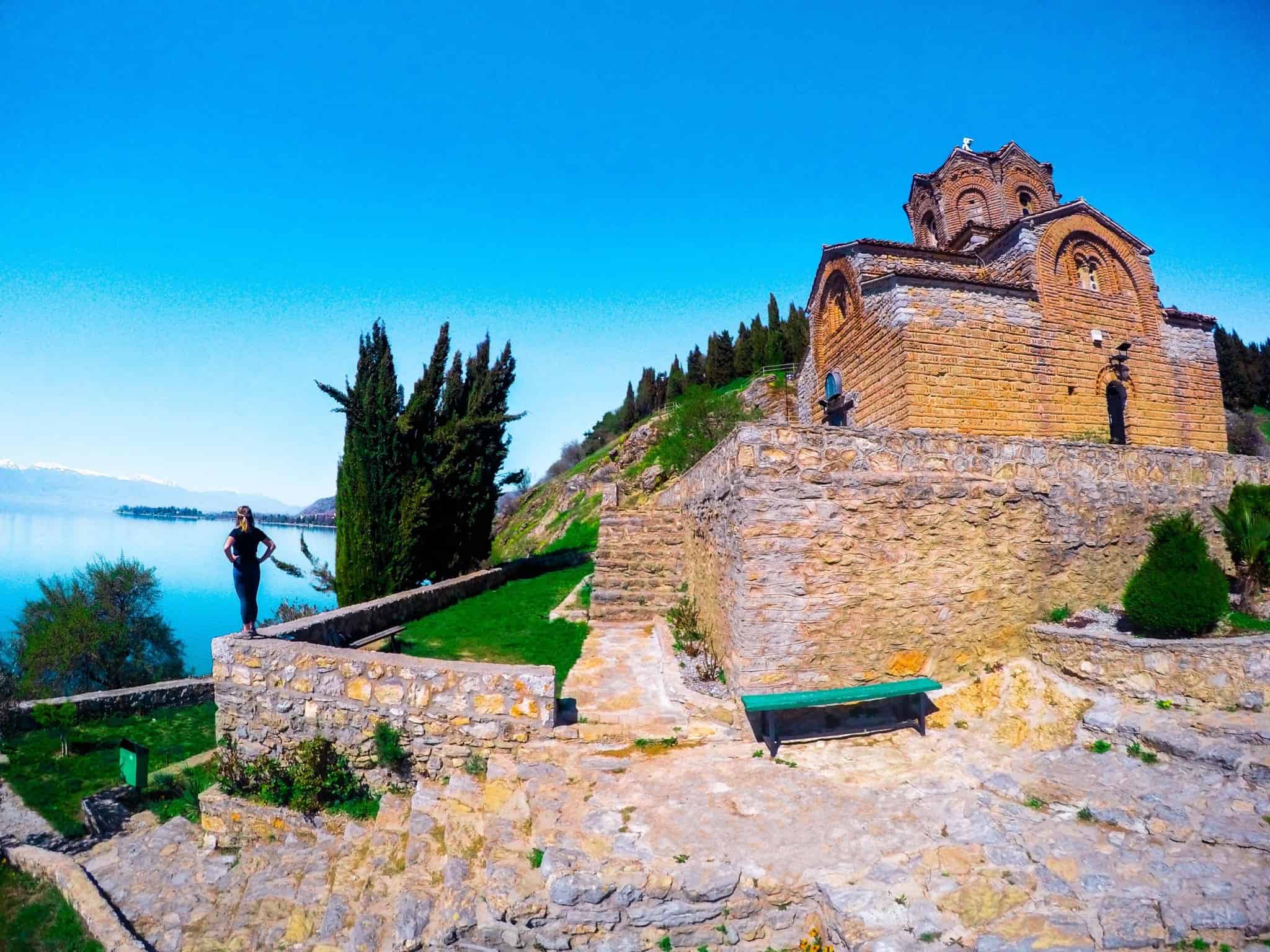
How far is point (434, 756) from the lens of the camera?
6254 millimetres

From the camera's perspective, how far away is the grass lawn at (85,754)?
8.21 meters

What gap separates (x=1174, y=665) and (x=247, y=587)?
32.9 ft

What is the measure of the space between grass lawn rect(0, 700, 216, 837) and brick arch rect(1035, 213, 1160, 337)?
19.2 metres

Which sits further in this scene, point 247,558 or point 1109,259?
point 1109,259

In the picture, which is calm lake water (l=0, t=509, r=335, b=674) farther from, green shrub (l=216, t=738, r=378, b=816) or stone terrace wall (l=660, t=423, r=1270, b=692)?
stone terrace wall (l=660, t=423, r=1270, b=692)

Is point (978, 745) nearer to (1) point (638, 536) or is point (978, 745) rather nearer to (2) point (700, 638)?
(2) point (700, 638)

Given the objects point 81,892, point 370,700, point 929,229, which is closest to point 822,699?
point 370,700

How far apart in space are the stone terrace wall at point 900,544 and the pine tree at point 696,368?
4839 cm

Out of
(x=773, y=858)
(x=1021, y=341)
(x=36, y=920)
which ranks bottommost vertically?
(x=36, y=920)

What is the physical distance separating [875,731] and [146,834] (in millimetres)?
8687

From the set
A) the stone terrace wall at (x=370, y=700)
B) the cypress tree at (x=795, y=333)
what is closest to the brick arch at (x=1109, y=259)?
the stone terrace wall at (x=370, y=700)

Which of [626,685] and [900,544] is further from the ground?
[900,544]

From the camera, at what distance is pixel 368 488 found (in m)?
14.6

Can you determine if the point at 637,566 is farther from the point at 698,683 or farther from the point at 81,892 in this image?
the point at 81,892
